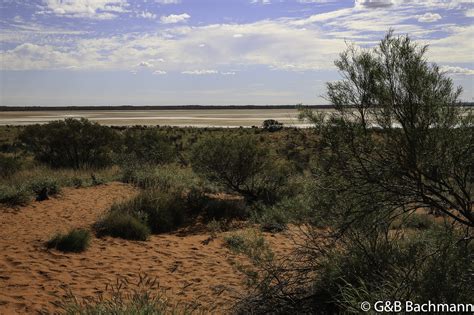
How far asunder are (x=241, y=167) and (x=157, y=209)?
3900 millimetres

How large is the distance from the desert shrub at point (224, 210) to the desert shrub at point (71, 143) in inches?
405

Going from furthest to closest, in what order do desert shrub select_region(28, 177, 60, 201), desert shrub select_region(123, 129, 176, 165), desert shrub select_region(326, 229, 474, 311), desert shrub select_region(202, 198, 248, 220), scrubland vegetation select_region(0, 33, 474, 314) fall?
desert shrub select_region(123, 129, 176, 165) → desert shrub select_region(28, 177, 60, 201) → desert shrub select_region(202, 198, 248, 220) → scrubland vegetation select_region(0, 33, 474, 314) → desert shrub select_region(326, 229, 474, 311)

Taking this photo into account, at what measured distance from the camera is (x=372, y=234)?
5914 millimetres

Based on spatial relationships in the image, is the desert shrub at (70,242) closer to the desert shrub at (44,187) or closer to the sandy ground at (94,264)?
the sandy ground at (94,264)

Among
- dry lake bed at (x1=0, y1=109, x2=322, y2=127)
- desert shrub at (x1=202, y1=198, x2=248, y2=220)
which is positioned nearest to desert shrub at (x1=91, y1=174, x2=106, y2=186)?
desert shrub at (x1=202, y1=198, x2=248, y2=220)

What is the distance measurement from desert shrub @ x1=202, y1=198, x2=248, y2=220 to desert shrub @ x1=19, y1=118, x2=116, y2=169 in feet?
33.7

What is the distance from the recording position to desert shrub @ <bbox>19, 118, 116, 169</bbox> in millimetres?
21594

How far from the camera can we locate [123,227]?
10602 millimetres

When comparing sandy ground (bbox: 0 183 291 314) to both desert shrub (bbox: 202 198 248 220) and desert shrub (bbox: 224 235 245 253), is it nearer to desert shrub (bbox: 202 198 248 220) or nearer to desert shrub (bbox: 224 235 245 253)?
desert shrub (bbox: 224 235 245 253)

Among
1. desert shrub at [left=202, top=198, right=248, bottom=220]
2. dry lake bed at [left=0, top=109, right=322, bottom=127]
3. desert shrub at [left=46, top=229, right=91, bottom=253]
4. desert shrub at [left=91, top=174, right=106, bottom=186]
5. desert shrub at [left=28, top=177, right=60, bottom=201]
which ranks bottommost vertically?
desert shrub at [left=202, top=198, right=248, bottom=220]

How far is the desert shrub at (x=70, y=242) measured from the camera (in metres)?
8.88

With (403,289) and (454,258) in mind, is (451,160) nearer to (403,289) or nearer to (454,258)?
(454,258)

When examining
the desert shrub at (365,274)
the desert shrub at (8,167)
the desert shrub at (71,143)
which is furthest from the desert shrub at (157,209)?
the desert shrub at (71,143)

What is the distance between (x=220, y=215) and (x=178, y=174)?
496 cm
